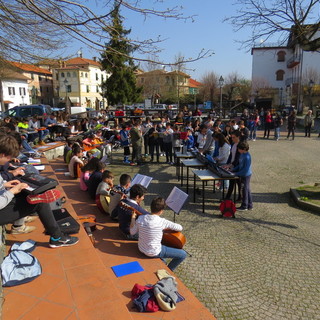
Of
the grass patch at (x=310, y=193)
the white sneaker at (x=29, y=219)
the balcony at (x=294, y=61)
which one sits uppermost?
the balcony at (x=294, y=61)

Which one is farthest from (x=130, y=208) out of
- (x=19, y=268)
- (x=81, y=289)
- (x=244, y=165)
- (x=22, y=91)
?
(x=22, y=91)

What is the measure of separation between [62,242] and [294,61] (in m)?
51.4

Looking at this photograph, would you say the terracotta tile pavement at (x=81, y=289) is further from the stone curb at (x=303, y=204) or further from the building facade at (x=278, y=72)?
the building facade at (x=278, y=72)

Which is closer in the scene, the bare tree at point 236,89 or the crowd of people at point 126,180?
the crowd of people at point 126,180

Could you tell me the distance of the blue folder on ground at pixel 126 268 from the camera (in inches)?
159

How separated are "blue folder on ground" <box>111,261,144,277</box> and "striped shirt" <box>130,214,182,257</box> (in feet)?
0.78

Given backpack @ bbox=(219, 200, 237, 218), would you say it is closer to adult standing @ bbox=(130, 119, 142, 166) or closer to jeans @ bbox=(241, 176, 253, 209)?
jeans @ bbox=(241, 176, 253, 209)

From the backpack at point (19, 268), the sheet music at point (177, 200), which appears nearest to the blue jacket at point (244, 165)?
the sheet music at point (177, 200)

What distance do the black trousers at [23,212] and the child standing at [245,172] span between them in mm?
4344

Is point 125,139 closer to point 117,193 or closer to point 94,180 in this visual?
point 94,180

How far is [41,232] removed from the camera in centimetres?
461

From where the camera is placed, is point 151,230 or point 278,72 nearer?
point 151,230

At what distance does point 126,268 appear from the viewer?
4141mm

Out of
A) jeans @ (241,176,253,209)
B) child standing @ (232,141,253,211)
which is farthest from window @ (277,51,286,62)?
jeans @ (241,176,253,209)
